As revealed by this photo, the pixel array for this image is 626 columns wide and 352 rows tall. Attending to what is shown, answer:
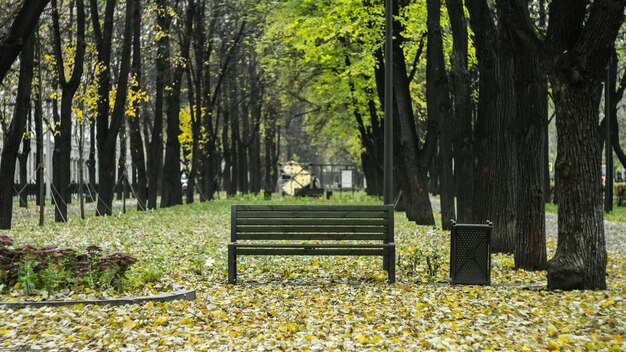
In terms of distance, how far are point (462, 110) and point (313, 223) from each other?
778cm

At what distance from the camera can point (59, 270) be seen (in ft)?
33.1

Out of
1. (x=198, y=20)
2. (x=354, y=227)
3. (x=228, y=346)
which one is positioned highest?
(x=198, y=20)

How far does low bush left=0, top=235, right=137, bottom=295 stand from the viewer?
9836mm

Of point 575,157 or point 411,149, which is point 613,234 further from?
point 575,157

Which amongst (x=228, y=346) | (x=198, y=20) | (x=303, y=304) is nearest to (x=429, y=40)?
(x=303, y=304)

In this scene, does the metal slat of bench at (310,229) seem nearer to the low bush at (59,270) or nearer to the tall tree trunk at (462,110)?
the low bush at (59,270)

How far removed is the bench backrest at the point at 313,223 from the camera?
38.8 ft

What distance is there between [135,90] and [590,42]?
963 inches

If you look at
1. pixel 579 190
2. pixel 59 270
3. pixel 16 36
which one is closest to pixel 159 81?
pixel 16 36

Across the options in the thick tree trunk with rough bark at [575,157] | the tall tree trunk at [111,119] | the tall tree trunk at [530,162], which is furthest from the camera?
the tall tree trunk at [111,119]

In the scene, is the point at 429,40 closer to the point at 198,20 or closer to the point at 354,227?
the point at 354,227

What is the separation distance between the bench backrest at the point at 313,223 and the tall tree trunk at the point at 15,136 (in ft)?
37.3

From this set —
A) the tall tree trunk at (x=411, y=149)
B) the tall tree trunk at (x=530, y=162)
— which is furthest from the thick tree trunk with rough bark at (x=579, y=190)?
the tall tree trunk at (x=411, y=149)

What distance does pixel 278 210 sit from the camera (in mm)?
11914
